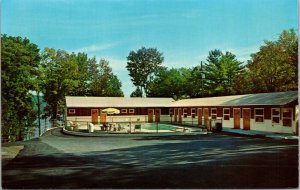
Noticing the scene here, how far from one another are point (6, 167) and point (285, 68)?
1295 inches

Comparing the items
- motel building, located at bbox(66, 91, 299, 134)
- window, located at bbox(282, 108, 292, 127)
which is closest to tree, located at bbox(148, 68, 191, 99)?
motel building, located at bbox(66, 91, 299, 134)

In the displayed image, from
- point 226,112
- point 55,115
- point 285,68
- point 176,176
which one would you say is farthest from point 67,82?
point 176,176

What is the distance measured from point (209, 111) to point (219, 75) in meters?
20.4

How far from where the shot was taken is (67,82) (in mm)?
46812

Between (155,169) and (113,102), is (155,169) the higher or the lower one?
the lower one

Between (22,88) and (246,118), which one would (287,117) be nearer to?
(246,118)

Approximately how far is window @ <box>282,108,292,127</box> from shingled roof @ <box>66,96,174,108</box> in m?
19.8

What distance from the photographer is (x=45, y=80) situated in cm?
4541

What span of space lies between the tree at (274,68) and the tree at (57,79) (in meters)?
25.2

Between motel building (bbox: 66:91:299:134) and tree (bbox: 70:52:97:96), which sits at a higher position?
tree (bbox: 70:52:97:96)

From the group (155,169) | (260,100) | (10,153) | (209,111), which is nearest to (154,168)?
(155,169)

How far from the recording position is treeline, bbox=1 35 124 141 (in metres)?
30.9

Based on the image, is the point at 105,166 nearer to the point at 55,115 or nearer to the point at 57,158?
the point at 57,158

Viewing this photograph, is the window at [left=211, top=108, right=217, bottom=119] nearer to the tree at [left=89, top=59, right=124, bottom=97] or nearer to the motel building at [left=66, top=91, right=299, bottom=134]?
the motel building at [left=66, top=91, right=299, bottom=134]
